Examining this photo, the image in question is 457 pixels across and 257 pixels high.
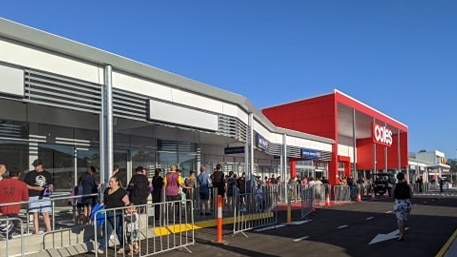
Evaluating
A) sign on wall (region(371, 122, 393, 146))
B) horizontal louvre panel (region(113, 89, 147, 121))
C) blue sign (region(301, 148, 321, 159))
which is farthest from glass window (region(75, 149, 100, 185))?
sign on wall (region(371, 122, 393, 146))

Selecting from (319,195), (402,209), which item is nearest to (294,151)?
(319,195)

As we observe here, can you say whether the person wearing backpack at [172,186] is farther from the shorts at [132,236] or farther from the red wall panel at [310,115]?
the red wall panel at [310,115]

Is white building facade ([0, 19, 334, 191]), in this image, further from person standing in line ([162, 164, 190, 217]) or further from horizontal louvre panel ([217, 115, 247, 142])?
person standing in line ([162, 164, 190, 217])

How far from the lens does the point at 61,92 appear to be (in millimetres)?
13344

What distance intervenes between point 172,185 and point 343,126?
126ft

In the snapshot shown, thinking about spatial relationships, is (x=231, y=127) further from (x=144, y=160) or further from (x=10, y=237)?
(x=10, y=237)

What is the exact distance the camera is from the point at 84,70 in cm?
1420

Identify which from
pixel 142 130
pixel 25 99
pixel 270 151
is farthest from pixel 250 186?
pixel 270 151

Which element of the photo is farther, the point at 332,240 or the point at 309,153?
the point at 309,153

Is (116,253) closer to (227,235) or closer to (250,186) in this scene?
(227,235)

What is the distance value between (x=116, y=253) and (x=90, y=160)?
788cm

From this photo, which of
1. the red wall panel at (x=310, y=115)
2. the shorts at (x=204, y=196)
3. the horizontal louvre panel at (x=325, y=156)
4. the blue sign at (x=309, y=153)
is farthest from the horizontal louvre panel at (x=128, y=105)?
the red wall panel at (x=310, y=115)

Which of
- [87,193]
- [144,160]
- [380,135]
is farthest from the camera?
[380,135]

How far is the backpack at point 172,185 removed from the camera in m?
15.8
